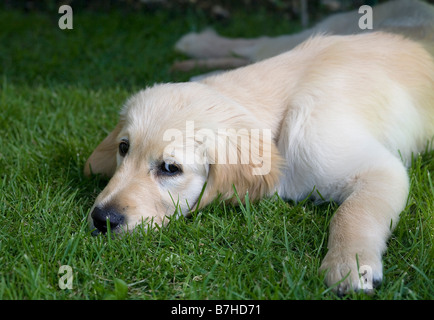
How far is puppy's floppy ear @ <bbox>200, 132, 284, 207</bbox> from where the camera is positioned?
271 centimetres

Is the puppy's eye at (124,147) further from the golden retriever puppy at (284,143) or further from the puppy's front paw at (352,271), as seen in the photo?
the puppy's front paw at (352,271)

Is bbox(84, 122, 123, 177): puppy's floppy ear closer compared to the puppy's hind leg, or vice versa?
the puppy's hind leg

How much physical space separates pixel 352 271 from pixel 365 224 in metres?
0.35

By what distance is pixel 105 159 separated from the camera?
10.5 feet

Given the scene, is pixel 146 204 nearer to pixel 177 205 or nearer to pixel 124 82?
pixel 177 205

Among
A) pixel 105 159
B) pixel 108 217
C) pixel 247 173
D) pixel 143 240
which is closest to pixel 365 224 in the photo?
pixel 247 173

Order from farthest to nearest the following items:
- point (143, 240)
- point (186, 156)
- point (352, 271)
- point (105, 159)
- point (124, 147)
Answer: point (105, 159) < point (124, 147) < point (186, 156) < point (143, 240) < point (352, 271)

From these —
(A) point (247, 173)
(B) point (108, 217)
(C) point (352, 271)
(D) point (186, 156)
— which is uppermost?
(D) point (186, 156)

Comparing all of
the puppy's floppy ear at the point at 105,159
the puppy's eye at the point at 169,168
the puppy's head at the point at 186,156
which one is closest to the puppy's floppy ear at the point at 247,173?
the puppy's head at the point at 186,156

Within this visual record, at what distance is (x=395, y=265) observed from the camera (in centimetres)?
230

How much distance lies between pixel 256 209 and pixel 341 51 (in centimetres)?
114

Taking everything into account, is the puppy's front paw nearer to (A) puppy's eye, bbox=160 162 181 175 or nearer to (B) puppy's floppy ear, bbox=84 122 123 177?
(A) puppy's eye, bbox=160 162 181 175

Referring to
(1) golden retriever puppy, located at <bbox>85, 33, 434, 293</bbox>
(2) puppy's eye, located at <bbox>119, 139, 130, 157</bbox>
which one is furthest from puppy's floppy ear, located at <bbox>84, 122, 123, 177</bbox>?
(2) puppy's eye, located at <bbox>119, 139, 130, 157</bbox>

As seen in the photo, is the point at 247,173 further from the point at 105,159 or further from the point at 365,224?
the point at 105,159
